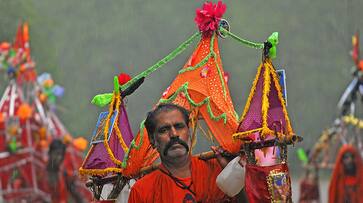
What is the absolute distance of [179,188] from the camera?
5406 millimetres

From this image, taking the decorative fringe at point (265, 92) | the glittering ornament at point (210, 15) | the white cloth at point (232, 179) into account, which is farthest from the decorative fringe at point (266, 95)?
the glittering ornament at point (210, 15)

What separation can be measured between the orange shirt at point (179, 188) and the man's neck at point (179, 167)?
0.03 m

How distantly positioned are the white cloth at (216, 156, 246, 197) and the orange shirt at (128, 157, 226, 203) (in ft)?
0.41

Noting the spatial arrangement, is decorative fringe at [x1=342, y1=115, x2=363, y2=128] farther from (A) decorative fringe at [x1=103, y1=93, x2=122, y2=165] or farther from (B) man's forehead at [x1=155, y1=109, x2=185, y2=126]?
(B) man's forehead at [x1=155, y1=109, x2=185, y2=126]

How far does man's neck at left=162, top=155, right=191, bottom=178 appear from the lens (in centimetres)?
542

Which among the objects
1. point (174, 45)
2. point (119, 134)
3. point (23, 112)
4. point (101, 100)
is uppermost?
point (174, 45)

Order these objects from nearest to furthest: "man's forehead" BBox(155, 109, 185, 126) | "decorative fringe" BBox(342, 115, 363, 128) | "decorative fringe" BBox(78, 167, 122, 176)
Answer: "man's forehead" BBox(155, 109, 185, 126) < "decorative fringe" BBox(78, 167, 122, 176) < "decorative fringe" BBox(342, 115, 363, 128)

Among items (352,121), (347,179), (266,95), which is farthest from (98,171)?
(352,121)

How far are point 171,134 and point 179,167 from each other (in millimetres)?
204

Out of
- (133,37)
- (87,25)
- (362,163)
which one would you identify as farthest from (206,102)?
(87,25)

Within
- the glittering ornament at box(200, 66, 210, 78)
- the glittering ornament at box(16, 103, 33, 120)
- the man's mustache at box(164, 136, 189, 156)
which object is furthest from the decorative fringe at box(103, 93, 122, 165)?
the glittering ornament at box(16, 103, 33, 120)

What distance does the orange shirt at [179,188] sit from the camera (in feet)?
17.7

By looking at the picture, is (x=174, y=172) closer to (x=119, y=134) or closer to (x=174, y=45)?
(x=119, y=134)

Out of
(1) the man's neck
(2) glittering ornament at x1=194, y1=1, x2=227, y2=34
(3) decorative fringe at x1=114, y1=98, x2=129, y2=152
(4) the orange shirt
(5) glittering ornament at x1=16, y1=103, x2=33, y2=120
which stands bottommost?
(4) the orange shirt
